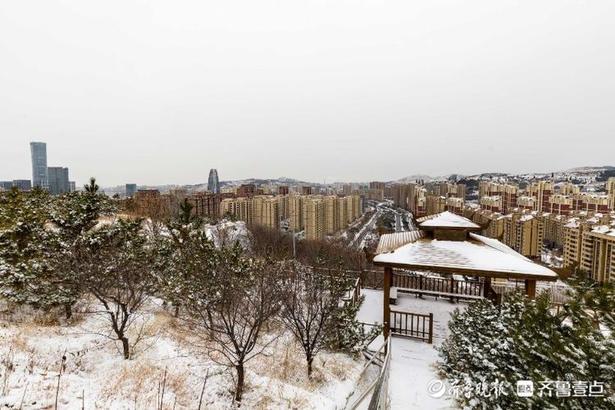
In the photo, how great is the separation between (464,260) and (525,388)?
455 centimetres

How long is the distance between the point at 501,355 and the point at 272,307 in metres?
4.26

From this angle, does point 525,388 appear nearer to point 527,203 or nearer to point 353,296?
point 353,296

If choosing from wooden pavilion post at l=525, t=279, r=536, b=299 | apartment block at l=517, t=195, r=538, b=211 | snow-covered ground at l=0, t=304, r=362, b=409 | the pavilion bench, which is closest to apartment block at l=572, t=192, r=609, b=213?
apartment block at l=517, t=195, r=538, b=211

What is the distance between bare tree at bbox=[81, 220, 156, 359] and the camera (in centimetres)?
665

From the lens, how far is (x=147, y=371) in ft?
19.5

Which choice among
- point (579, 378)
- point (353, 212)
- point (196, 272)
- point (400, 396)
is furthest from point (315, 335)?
point (353, 212)

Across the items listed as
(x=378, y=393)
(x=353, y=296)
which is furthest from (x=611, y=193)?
(x=378, y=393)

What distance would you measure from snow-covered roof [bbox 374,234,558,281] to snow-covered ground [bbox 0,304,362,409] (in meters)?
2.95

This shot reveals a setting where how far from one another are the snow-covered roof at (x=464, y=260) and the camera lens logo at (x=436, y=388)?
95.4 inches

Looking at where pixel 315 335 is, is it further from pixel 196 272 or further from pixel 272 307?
pixel 196 272

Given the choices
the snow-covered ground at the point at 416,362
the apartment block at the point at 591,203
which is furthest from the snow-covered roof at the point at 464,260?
the apartment block at the point at 591,203

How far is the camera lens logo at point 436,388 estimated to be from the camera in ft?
18.2

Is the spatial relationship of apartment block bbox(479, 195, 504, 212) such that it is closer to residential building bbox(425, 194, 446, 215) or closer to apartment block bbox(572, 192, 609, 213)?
apartment block bbox(572, 192, 609, 213)

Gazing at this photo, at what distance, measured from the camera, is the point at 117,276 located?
692 cm
